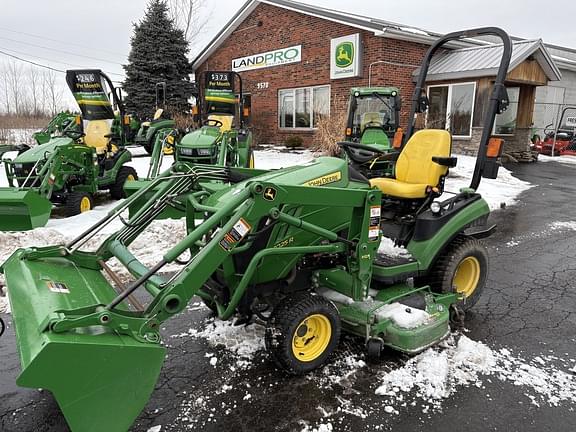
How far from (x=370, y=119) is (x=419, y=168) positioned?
7.74m

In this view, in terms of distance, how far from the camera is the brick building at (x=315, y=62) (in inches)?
575

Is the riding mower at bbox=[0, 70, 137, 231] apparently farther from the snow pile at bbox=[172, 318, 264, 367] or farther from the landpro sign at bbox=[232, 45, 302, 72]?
the landpro sign at bbox=[232, 45, 302, 72]

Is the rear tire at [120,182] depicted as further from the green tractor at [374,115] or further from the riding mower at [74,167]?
the green tractor at [374,115]

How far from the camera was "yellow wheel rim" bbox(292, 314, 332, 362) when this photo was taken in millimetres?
3093

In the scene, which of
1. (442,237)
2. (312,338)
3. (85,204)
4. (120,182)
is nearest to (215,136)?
(120,182)

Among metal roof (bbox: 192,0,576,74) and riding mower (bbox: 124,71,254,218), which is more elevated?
metal roof (bbox: 192,0,576,74)

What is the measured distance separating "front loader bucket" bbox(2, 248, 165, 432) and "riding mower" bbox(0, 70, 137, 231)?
3953mm

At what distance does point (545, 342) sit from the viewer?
3645mm

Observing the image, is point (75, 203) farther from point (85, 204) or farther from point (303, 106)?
point (303, 106)

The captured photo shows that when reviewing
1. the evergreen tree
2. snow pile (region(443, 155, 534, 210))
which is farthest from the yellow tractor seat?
the evergreen tree

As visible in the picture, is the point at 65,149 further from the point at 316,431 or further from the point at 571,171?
the point at 571,171

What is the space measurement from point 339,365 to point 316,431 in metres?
0.70

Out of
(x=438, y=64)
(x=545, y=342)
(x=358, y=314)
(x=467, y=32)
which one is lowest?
(x=545, y=342)

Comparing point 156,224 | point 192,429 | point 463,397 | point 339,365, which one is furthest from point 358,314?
point 156,224
